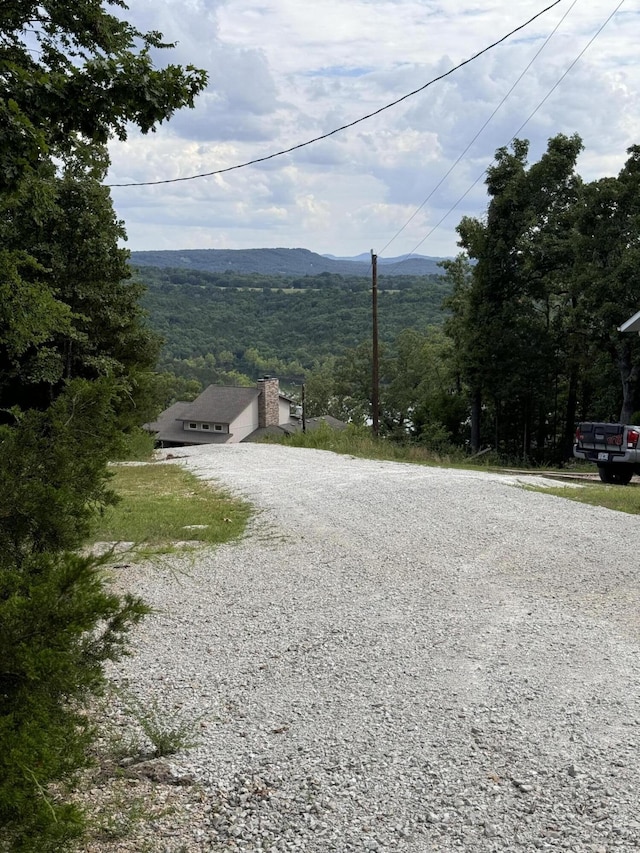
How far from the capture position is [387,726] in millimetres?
4781

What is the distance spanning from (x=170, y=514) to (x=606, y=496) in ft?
23.3

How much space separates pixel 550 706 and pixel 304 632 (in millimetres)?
2206

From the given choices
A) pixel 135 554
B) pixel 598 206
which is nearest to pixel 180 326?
pixel 598 206

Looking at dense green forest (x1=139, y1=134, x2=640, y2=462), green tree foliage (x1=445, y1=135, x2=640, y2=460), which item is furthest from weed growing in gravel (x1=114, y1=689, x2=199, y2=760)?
green tree foliage (x1=445, y1=135, x2=640, y2=460)

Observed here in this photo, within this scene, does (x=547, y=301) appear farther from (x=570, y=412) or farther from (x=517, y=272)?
(x=570, y=412)

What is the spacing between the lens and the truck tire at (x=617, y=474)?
15797 mm

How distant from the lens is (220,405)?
187 feet

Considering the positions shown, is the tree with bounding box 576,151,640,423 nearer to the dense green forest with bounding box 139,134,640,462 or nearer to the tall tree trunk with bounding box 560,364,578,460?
the dense green forest with bounding box 139,134,640,462

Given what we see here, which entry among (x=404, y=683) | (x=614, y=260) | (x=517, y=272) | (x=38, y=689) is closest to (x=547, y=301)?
(x=517, y=272)

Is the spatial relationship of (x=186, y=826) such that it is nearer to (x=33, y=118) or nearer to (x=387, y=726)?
(x=387, y=726)

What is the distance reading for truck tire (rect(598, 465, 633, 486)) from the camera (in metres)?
15.8

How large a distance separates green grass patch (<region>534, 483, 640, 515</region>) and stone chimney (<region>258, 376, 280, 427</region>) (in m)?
42.8

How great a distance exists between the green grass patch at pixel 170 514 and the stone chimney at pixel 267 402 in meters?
40.2

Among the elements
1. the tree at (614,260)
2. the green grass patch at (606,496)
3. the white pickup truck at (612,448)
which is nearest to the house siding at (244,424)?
the tree at (614,260)
